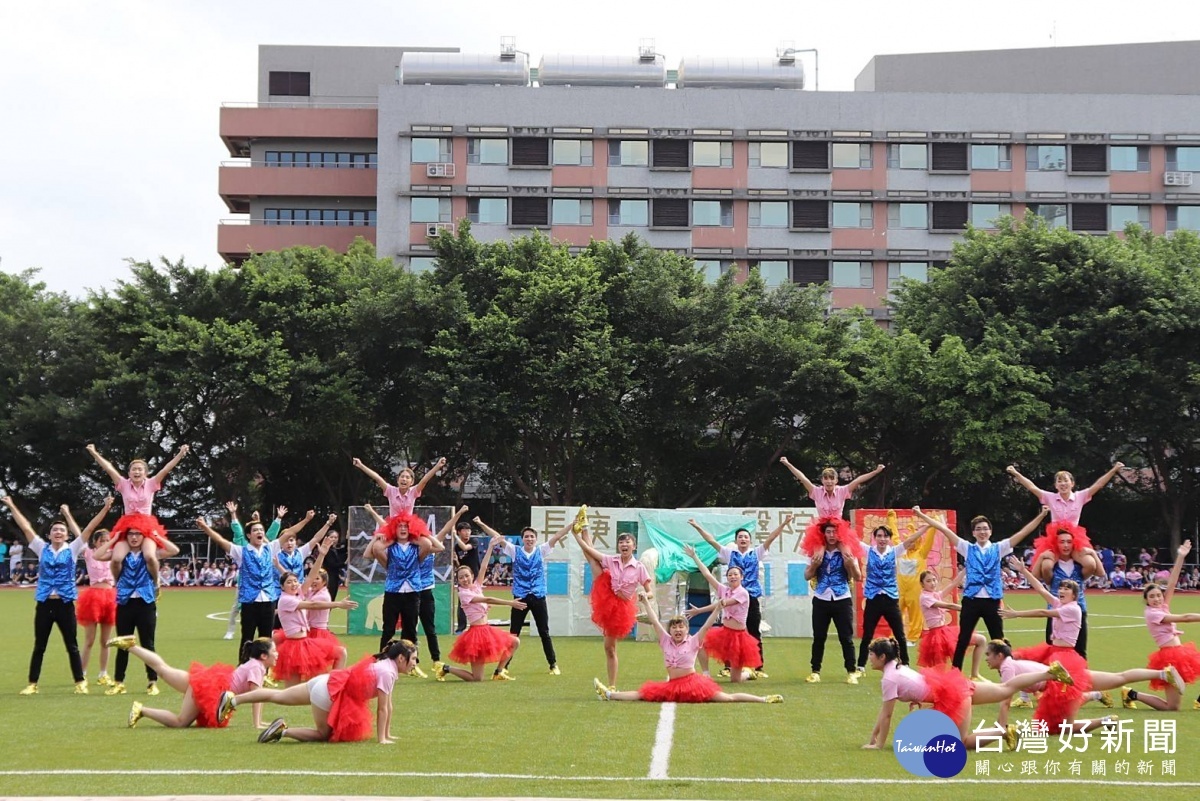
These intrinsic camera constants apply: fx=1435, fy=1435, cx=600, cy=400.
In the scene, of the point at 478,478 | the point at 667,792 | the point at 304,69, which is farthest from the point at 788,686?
the point at 304,69

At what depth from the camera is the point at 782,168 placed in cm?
6781

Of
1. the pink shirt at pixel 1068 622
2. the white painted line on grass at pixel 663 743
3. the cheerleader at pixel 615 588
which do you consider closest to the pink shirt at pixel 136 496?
the cheerleader at pixel 615 588

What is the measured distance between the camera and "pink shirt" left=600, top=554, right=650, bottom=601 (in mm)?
16281

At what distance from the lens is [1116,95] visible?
223 ft

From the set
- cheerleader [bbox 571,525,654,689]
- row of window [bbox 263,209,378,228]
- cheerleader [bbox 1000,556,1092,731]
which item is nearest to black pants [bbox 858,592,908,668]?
cheerleader [bbox 1000,556,1092,731]

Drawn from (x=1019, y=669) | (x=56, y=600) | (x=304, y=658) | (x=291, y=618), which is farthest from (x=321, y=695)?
(x=1019, y=669)

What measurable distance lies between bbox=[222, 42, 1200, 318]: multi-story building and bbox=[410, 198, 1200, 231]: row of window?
67mm

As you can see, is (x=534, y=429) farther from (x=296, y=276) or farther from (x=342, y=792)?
(x=342, y=792)

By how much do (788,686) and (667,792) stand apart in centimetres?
760

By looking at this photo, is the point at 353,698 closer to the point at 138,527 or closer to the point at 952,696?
the point at 952,696

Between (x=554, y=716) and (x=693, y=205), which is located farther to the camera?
(x=693, y=205)

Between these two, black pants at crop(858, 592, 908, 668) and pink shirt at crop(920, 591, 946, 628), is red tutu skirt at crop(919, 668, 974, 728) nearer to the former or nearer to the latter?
pink shirt at crop(920, 591, 946, 628)

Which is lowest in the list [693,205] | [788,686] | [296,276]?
[788,686]

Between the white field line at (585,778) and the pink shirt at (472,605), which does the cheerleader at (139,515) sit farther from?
the white field line at (585,778)
